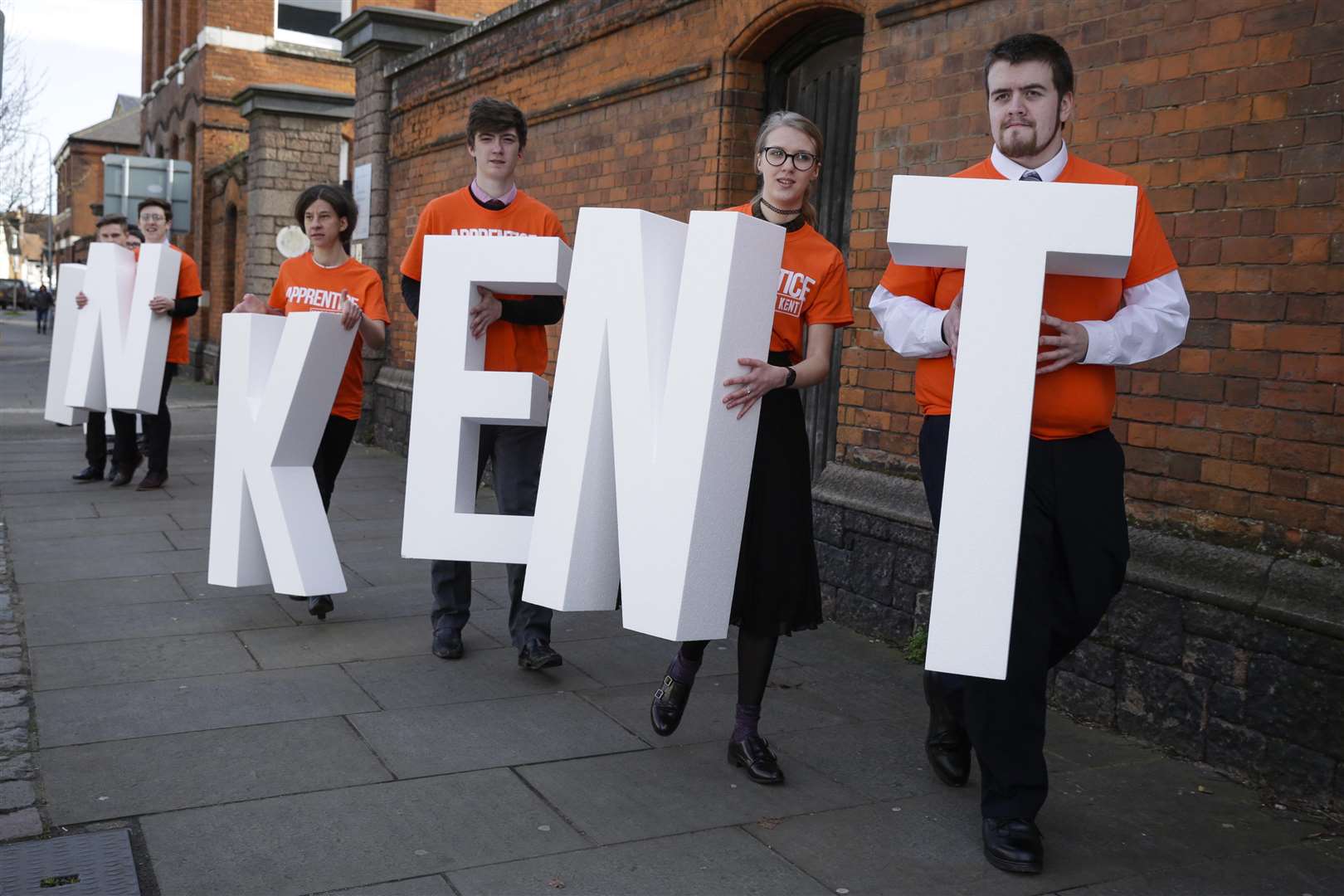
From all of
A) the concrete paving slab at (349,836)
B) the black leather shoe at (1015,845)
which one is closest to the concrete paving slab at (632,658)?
the concrete paving slab at (349,836)

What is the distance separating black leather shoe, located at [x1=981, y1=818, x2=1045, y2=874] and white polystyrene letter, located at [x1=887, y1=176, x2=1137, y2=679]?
1.56 ft

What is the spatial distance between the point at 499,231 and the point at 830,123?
2551mm

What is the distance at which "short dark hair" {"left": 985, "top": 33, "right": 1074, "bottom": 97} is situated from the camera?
3.17m

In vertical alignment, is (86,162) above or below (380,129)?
above

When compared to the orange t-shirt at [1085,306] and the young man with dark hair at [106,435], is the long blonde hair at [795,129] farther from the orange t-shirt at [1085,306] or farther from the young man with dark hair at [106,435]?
the young man with dark hair at [106,435]

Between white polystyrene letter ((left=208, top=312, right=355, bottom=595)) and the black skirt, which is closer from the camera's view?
the black skirt

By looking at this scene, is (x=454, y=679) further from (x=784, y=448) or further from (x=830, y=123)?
(x=830, y=123)

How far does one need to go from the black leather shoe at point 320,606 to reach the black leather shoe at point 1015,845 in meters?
3.25

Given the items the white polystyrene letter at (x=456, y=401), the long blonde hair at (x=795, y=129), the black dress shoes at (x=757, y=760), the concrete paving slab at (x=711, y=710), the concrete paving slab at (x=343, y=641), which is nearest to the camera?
the long blonde hair at (x=795, y=129)

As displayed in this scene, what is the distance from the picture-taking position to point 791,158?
3686 mm

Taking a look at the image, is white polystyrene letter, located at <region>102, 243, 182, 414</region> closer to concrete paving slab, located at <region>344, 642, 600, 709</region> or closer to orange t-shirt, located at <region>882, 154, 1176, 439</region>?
concrete paving slab, located at <region>344, 642, 600, 709</region>

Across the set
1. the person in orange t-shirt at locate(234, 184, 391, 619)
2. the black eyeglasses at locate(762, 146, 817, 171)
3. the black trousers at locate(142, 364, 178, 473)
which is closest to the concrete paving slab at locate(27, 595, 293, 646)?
the person in orange t-shirt at locate(234, 184, 391, 619)

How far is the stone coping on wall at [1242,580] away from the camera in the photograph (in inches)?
148

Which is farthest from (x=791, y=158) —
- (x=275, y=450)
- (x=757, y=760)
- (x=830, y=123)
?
(x=830, y=123)
